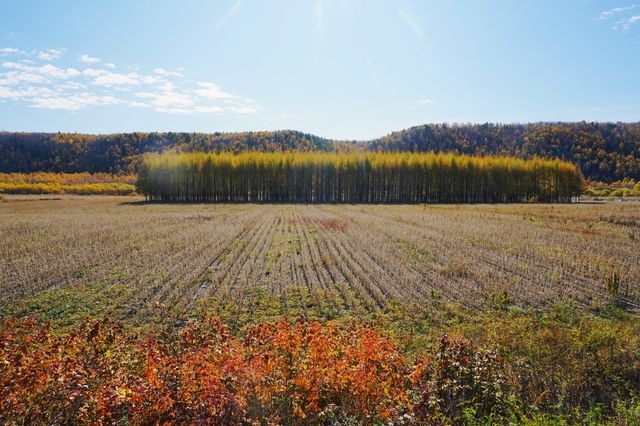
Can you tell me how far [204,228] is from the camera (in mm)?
34062

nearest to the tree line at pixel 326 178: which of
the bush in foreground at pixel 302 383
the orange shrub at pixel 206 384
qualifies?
the bush in foreground at pixel 302 383

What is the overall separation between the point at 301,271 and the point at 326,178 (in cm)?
7663

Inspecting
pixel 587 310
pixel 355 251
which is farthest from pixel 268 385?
pixel 355 251

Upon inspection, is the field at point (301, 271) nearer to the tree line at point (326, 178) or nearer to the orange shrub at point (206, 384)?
the orange shrub at point (206, 384)

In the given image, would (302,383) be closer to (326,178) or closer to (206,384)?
(206,384)

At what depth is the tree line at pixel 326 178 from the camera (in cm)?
9256

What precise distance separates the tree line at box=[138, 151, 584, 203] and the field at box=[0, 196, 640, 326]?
61683mm

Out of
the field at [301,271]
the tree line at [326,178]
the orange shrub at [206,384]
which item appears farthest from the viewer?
the tree line at [326,178]

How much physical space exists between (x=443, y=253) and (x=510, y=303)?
344 inches

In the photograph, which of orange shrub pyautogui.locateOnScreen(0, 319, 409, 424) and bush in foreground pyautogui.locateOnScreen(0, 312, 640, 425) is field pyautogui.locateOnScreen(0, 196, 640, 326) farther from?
orange shrub pyautogui.locateOnScreen(0, 319, 409, 424)

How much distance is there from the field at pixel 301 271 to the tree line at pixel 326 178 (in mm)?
61683

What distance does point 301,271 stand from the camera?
62.2ft

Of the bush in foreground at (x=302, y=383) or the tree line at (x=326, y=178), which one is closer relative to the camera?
the bush in foreground at (x=302, y=383)

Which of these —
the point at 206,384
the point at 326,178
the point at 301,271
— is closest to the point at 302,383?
the point at 206,384
